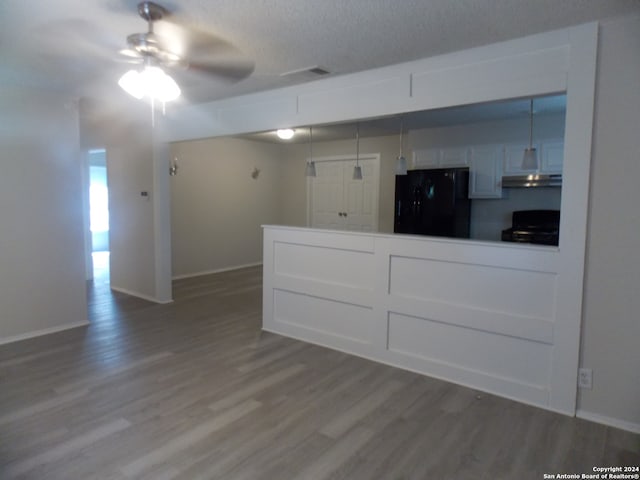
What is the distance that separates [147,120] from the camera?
4.97m

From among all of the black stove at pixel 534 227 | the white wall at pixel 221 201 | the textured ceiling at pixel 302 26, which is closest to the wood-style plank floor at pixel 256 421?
the textured ceiling at pixel 302 26

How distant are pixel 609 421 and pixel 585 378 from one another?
264 millimetres

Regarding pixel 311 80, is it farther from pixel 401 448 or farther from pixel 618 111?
pixel 401 448

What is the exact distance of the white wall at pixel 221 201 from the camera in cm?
651

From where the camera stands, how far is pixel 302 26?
241 centimetres

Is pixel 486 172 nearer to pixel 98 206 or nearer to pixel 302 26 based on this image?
pixel 302 26

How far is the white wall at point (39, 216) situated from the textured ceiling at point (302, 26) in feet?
2.45

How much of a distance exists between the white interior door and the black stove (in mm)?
2386

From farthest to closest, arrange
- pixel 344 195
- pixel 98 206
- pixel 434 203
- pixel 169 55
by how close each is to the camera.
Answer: pixel 98 206 → pixel 344 195 → pixel 434 203 → pixel 169 55

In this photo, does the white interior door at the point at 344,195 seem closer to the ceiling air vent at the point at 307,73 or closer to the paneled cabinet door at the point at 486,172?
the paneled cabinet door at the point at 486,172

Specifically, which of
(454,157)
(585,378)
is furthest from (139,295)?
(585,378)

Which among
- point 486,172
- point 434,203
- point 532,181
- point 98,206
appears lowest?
point 98,206

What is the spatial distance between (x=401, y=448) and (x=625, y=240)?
1.74 metres

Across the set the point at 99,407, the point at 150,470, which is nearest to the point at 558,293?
the point at 150,470
